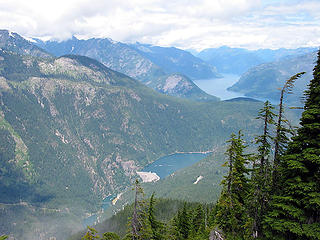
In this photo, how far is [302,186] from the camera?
24172 millimetres

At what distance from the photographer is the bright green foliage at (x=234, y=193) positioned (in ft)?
119

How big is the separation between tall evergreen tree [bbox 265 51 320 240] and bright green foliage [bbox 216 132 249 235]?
31.0 feet

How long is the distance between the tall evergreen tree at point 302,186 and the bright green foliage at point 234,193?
9.43 meters

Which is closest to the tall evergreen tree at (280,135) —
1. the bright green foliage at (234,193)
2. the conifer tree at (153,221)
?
the bright green foliage at (234,193)

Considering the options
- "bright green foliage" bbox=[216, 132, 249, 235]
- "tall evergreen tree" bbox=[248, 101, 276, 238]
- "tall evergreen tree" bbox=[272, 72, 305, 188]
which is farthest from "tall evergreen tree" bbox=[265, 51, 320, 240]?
"bright green foliage" bbox=[216, 132, 249, 235]

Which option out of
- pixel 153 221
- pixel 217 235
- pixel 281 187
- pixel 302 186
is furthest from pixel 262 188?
pixel 153 221

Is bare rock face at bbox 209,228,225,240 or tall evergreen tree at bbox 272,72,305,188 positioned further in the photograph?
bare rock face at bbox 209,228,225,240

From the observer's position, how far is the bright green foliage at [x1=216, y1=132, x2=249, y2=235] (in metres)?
36.2

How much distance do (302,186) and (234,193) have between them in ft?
51.0

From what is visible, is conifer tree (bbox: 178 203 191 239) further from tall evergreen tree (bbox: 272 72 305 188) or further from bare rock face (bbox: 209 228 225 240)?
tall evergreen tree (bbox: 272 72 305 188)

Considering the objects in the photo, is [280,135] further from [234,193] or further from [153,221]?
[153,221]

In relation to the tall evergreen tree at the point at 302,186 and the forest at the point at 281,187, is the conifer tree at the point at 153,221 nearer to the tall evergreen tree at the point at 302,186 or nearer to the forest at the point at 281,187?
the forest at the point at 281,187

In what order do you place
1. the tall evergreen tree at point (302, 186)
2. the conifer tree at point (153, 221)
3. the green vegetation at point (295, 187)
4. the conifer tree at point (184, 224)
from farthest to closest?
the conifer tree at point (184, 224) < the conifer tree at point (153, 221) < the green vegetation at point (295, 187) < the tall evergreen tree at point (302, 186)

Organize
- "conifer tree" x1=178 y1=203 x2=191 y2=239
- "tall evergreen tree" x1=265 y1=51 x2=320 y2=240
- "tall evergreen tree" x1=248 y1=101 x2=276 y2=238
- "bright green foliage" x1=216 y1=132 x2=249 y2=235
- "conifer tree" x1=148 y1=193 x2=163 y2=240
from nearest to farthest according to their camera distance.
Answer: "tall evergreen tree" x1=265 y1=51 x2=320 y2=240 < "tall evergreen tree" x1=248 y1=101 x2=276 y2=238 < "bright green foliage" x1=216 y1=132 x2=249 y2=235 < "conifer tree" x1=148 y1=193 x2=163 y2=240 < "conifer tree" x1=178 y1=203 x2=191 y2=239
